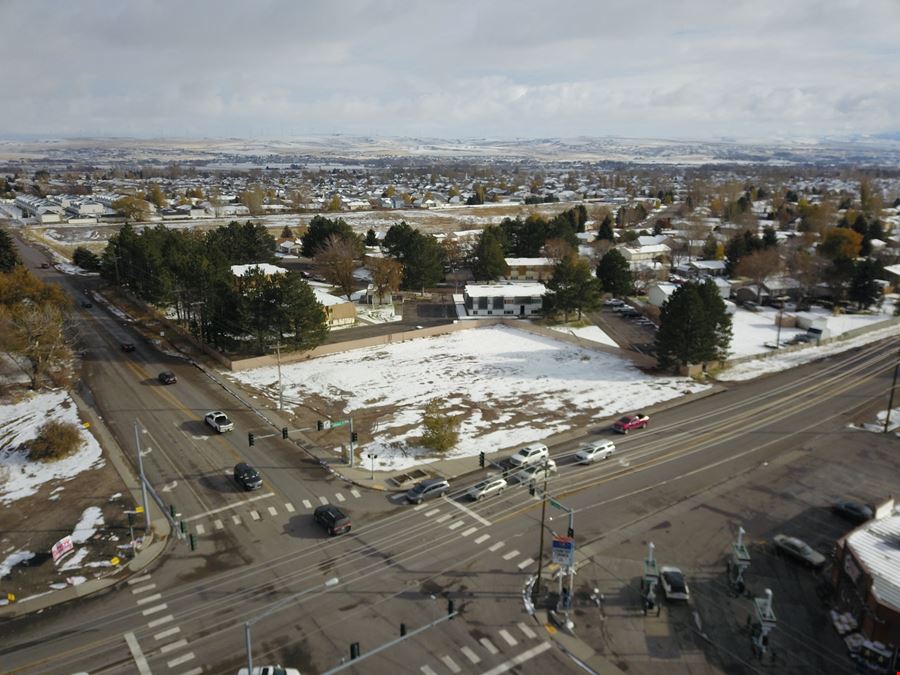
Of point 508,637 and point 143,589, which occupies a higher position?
point 508,637

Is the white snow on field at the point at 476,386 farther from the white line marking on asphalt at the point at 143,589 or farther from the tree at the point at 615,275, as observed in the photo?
the tree at the point at 615,275

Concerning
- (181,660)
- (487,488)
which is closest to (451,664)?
(181,660)

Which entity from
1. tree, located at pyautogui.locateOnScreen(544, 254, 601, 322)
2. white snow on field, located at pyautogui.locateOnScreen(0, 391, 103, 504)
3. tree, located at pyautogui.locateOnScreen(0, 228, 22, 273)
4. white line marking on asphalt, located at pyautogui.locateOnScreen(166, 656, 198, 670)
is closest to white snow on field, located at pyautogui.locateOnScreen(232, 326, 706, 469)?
tree, located at pyautogui.locateOnScreen(544, 254, 601, 322)

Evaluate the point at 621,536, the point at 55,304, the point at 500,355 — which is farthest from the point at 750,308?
the point at 55,304

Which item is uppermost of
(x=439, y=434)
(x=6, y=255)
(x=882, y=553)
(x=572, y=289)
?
(x=6, y=255)

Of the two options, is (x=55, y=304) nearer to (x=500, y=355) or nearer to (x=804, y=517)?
(x=500, y=355)

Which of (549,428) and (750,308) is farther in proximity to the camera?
(750,308)

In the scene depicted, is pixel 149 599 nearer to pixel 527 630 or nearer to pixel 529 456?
pixel 527 630
